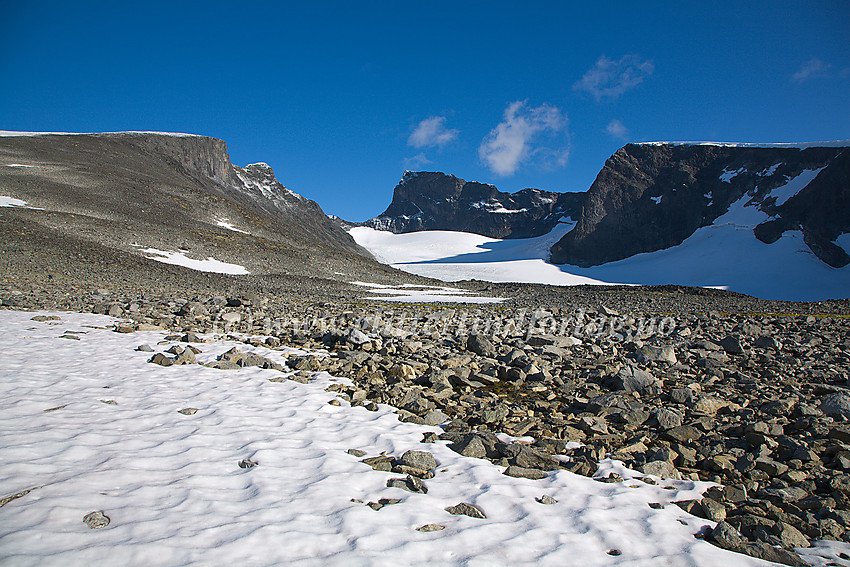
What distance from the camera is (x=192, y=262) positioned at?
38.7m

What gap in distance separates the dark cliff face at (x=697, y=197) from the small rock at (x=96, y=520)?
90.7 meters

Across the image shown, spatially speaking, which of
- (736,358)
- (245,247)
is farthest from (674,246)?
(736,358)

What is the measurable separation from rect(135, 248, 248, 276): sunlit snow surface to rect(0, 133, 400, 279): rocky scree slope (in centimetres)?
88

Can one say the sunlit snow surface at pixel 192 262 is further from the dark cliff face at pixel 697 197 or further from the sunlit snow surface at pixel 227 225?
the dark cliff face at pixel 697 197

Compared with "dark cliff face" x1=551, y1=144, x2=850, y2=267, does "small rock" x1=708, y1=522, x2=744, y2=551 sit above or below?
below

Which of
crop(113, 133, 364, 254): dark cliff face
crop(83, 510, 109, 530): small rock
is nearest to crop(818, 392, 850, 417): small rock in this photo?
crop(83, 510, 109, 530): small rock

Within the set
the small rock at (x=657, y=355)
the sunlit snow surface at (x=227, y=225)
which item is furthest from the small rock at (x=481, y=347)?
the sunlit snow surface at (x=227, y=225)

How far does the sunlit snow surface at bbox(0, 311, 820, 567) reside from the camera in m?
2.97

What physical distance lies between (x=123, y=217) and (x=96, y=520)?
51.5 m

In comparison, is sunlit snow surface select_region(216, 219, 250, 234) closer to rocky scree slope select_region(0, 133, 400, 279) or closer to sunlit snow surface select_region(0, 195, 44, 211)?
rocky scree slope select_region(0, 133, 400, 279)

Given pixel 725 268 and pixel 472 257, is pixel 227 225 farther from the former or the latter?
pixel 725 268

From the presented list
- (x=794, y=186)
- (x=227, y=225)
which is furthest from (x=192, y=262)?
(x=794, y=186)

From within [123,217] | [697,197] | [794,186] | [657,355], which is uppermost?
[697,197]

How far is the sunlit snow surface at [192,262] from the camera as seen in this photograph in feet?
121
